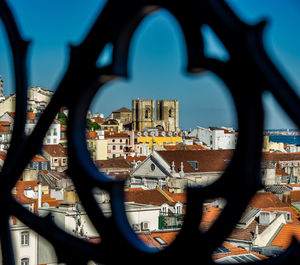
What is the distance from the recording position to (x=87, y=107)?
168cm

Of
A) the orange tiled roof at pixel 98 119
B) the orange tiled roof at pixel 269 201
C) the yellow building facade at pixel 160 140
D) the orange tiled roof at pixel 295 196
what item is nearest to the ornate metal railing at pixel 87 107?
the orange tiled roof at pixel 269 201

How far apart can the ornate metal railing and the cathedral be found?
9091 centimetres

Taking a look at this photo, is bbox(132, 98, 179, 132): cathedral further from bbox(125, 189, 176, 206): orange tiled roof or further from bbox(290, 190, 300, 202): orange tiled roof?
bbox(125, 189, 176, 206): orange tiled roof

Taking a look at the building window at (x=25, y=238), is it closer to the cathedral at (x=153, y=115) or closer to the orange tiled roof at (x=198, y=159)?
the orange tiled roof at (x=198, y=159)

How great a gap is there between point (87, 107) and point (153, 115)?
93801 mm

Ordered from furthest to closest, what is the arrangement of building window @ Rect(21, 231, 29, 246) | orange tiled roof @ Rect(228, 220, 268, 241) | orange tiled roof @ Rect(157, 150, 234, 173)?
orange tiled roof @ Rect(157, 150, 234, 173) < orange tiled roof @ Rect(228, 220, 268, 241) < building window @ Rect(21, 231, 29, 246)

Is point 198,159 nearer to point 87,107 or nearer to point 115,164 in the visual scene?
Result: point 115,164

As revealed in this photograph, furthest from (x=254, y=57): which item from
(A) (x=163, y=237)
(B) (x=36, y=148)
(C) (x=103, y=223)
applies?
(A) (x=163, y=237)

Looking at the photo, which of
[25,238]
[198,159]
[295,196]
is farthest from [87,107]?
[198,159]

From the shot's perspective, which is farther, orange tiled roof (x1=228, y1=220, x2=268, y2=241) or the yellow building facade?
the yellow building facade

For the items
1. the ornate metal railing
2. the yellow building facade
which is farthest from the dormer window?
the ornate metal railing

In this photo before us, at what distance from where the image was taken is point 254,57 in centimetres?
134

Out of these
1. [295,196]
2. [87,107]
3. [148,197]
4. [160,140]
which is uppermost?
[160,140]

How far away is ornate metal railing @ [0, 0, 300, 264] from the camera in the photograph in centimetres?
134
